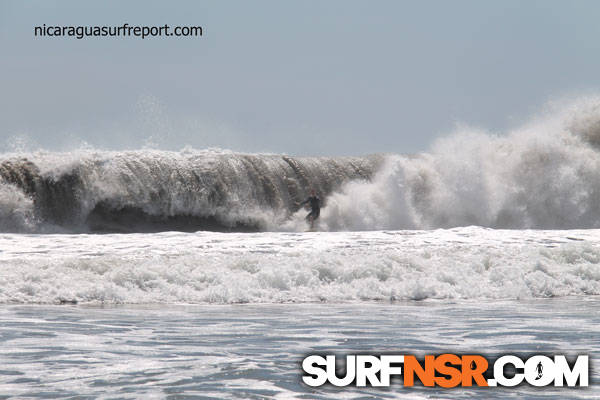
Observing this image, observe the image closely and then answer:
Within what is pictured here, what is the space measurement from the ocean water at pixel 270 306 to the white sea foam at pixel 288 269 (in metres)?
0.03

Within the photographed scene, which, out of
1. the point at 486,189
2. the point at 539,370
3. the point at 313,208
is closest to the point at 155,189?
the point at 313,208

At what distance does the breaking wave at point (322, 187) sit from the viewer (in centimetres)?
2394

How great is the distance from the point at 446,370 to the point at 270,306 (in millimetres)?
5052

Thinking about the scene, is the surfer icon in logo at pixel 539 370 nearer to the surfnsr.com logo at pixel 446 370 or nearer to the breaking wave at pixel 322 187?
the surfnsr.com logo at pixel 446 370

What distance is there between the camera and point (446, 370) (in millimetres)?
5629

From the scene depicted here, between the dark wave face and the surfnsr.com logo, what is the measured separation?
56.9 feet

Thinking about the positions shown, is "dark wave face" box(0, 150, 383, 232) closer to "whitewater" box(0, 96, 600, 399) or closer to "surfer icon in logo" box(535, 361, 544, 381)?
"whitewater" box(0, 96, 600, 399)

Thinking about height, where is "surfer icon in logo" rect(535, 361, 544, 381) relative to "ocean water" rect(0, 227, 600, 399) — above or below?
below

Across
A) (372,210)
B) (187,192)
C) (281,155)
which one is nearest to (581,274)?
(372,210)

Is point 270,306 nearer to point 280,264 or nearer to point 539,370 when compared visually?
point 280,264

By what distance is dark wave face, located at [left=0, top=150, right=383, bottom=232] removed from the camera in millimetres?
23297

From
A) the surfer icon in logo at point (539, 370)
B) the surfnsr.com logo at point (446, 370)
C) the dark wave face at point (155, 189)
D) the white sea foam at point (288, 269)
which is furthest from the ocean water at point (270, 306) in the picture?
the dark wave face at point (155, 189)

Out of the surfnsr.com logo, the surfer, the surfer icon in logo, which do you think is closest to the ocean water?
the surfnsr.com logo

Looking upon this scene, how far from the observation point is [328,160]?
29906mm
